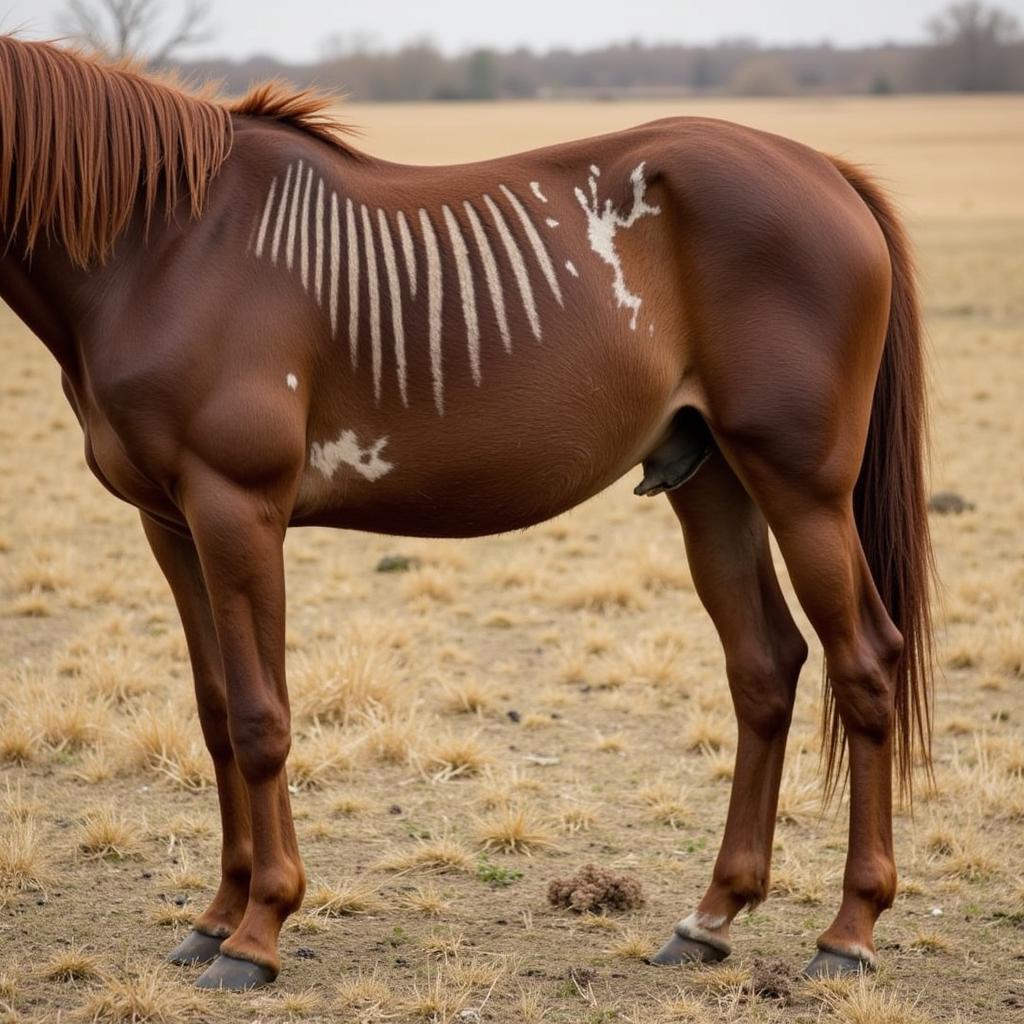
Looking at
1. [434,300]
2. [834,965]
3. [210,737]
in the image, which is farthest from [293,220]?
[834,965]

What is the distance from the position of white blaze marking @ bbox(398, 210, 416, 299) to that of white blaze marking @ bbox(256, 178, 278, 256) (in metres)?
0.38

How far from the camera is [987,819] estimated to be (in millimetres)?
5461

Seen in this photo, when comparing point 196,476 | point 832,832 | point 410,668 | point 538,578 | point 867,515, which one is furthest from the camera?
point 538,578

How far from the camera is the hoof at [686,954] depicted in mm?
4297

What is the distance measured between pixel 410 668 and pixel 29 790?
88.5 inches

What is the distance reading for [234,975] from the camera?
13.1 feet

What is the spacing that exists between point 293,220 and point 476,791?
2.78 m

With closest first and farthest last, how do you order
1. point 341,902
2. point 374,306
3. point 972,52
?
point 374,306, point 341,902, point 972,52

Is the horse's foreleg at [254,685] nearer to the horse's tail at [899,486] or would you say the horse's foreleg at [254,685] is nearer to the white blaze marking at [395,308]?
the white blaze marking at [395,308]

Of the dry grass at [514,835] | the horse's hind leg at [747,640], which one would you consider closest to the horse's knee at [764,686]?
the horse's hind leg at [747,640]

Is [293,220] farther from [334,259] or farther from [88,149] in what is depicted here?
[88,149]

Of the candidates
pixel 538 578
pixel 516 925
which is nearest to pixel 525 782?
pixel 516 925

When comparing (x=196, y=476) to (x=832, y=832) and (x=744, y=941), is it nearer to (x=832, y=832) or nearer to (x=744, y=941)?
(x=744, y=941)

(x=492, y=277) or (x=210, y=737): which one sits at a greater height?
(x=492, y=277)
